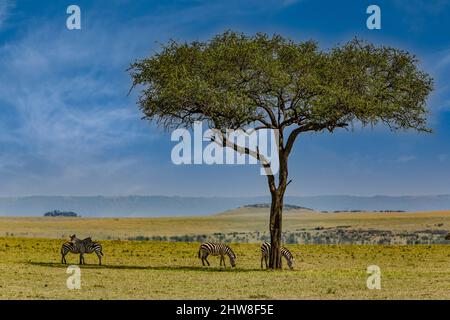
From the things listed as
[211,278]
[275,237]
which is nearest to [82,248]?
[275,237]

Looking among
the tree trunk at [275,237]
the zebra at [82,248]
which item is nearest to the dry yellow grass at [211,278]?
the zebra at [82,248]

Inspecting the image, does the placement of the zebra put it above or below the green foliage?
below

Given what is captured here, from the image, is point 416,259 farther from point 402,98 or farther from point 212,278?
point 212,278

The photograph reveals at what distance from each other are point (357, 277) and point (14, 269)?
1706 cm

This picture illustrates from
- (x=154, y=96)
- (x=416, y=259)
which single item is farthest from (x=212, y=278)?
(x=416, y=259)

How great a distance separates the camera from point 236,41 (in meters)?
38.2

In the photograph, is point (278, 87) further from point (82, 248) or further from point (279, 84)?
point (82, 248)

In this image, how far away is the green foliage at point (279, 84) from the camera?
3641cm

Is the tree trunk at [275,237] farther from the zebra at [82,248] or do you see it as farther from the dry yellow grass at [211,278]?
the zebra at [82,248]

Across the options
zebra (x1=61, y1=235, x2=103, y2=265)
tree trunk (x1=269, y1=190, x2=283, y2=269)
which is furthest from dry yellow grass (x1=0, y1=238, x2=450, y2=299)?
tree trunk (x1=269, y1=190, x2=283, y2=269)

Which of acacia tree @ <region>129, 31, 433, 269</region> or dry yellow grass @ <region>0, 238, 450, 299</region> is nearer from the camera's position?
dry yellow grass @ <region>0, 238, 450, 299</region>

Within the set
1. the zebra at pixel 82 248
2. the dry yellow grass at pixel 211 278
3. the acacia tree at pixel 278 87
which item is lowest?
the dry yellow grass at pixel 211 278

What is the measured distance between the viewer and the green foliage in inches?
1433

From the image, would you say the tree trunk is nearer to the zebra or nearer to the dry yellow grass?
the dry yellow grass
